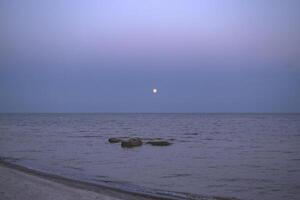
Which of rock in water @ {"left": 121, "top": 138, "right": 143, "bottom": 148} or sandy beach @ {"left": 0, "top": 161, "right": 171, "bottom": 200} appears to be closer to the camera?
sandy beach @ {"left": 0, "top": 161, "right": 171, "bottom": 200}

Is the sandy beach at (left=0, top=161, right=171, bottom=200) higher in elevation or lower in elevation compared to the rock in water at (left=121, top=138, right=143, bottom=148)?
higher

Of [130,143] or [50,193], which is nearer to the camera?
→ [50,193]

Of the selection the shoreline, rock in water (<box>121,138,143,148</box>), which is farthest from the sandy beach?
rock in water (<box>121,138,143,148</box>)

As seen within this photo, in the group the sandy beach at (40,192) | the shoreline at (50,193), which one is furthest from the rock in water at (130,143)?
the sandy beach at (40,192)

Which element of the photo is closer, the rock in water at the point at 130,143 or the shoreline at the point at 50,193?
the shoreline at the point at 50,193

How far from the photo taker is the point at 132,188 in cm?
1590

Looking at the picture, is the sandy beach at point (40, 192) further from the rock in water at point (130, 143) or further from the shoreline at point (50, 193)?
the rock in water at point (130, 143)

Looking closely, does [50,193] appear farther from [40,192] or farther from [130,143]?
[130,143]

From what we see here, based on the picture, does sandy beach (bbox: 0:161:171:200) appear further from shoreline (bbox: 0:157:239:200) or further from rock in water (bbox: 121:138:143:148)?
rock in water (bbox: 121:138:143:148)

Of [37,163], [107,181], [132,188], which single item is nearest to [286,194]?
[132,188]

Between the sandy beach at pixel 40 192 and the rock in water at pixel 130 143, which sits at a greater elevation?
the sandy beach at pixel 40 192

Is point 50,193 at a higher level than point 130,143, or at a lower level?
higher

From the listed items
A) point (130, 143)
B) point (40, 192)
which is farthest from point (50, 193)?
point (130, 143)

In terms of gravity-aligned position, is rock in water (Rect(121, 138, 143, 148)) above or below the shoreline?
below
